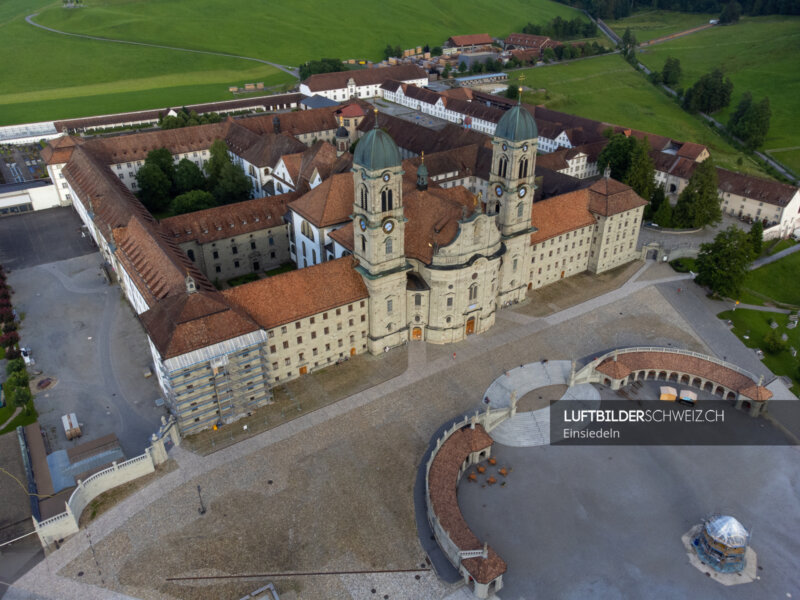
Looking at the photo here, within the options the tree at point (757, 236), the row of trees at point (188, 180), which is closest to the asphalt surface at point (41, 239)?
the row of trees at point (188, 180)

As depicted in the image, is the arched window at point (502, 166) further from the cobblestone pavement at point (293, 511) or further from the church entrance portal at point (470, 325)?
the cobblestone pavement at point (293, 511)

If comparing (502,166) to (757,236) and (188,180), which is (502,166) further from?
(188,180)

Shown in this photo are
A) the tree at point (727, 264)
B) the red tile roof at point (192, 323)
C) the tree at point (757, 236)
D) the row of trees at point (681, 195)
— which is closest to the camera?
the red tile roof at point (192, 323)

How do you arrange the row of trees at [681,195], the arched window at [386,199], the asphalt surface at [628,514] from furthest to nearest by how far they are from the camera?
the row of trees at [681,195] < the arched window at [386,199] < the asphalt surface at [628,514]

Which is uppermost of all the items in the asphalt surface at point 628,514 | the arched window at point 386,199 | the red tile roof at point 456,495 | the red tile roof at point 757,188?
the arched window at point 386,199

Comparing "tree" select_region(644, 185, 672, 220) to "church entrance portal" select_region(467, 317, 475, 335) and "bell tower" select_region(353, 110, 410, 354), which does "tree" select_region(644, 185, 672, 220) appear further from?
"bell tower" select_region(353, 110, 410, 354)

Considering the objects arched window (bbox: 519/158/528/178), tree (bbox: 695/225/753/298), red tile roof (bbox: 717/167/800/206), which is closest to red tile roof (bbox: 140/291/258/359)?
arched window (bbox: 519/158/528/178)
